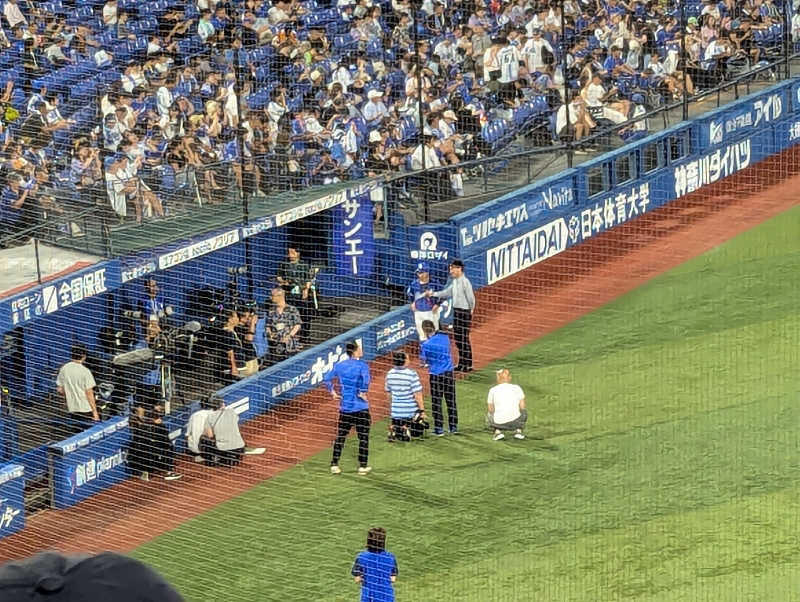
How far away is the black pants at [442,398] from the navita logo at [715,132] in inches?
256

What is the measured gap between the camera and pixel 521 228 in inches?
590

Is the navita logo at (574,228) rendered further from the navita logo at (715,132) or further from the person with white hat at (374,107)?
the navita logo at (715,132)

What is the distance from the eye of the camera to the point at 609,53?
1833cm

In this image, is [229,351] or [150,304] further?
[150,304]

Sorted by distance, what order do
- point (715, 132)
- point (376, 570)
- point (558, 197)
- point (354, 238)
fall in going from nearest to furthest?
point (376, 570), point (354, 238), point (558, 197), point (715, 132)

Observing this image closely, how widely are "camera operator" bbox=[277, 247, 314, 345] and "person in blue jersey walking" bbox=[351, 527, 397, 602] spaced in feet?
16.7

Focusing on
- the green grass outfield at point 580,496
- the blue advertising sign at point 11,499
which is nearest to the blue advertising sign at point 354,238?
the green grass outfield at point 580,496

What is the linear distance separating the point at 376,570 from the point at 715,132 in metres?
10.3

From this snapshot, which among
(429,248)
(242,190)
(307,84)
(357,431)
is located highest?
(307,84)

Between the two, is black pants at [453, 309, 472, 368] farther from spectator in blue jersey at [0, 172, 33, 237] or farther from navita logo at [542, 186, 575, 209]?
spectator in blue jersey at [0, 172, 33, 237]

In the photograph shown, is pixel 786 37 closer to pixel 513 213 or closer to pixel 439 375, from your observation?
pixel 513 213

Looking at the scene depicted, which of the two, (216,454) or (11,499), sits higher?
(11,499)

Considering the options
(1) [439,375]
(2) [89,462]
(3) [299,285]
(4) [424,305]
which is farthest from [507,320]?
(2) [89,462]

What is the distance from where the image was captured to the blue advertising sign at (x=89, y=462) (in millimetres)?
11141
